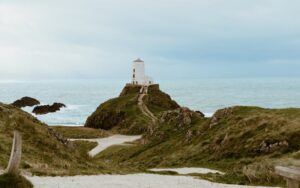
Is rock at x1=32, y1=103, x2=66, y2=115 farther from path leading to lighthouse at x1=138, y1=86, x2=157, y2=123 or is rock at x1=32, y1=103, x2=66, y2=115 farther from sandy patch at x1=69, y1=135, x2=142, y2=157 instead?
sandy patch at x1=69, y1=135, x2=142, y2=157

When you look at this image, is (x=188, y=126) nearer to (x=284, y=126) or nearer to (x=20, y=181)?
(x=284, y=126)

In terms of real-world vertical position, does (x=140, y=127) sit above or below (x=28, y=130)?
below

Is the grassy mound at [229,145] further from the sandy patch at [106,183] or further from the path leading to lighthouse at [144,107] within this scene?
the path leading to lighthouse at [144,107]

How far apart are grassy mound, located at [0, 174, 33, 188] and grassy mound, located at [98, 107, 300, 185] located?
47.8 ft

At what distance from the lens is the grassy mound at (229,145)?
1323 inches

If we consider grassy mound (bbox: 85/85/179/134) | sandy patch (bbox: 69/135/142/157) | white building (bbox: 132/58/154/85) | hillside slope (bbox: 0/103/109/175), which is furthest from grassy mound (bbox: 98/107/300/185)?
white building (bbox: 132/58/154/85)

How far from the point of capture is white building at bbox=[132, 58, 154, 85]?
457ft

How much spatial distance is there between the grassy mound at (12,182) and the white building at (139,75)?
118 meters

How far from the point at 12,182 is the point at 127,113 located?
83.1 metres

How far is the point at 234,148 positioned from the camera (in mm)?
42625

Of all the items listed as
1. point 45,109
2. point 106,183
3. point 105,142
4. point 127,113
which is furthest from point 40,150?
point 45,109

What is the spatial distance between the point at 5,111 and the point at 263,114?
28.5 m

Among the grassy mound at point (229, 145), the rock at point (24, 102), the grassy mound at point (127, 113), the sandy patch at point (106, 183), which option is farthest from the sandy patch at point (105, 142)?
the rock at point (24, 102)

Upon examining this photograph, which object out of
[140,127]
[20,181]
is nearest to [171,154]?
[20,181]
